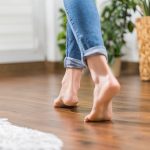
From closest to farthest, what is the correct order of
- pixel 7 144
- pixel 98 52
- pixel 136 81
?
1. pixel 7 144
2. pixel 98 52
3. pixel 136 81

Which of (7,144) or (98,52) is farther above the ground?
(98,52)

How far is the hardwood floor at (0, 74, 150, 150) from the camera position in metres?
0.97

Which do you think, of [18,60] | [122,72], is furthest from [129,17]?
[18,60]

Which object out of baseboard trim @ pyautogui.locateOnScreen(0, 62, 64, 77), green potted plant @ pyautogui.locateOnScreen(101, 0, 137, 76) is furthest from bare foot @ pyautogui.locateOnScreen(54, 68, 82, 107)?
baseboard trim @ pyautogui.locateOnScreen(0, 62, 64, 77)

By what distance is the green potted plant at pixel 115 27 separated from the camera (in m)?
2.74

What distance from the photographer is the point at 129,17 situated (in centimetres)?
287

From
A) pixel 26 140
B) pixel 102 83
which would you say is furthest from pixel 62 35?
pixel 26 140

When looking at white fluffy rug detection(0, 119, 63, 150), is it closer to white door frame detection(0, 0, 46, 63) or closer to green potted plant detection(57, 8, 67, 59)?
green potted plant detection(57, 8, 67, 59)

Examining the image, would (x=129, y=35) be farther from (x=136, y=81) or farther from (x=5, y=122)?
(x=5, y=122)

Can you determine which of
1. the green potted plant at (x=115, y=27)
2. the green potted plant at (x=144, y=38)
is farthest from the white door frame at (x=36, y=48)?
the green potted plant at (x=144, y=38)

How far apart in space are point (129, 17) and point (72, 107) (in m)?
1.52

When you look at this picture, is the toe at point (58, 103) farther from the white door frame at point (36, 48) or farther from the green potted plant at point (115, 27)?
the white door frame at point (36, 48)

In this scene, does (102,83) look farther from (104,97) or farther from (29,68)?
(29,68)

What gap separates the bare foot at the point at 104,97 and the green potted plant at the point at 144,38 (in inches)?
49.7
